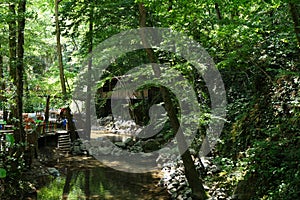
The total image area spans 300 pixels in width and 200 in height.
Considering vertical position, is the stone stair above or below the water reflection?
above

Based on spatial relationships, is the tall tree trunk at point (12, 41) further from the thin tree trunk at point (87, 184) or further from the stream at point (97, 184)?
the thin tree trunk at point (87, 184)

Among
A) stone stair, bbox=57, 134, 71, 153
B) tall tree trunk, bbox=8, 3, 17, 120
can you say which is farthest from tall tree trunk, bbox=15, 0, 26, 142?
stone stair, bbox=57, 134, 71, 153


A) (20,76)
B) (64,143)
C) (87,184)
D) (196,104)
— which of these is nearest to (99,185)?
(87,184)

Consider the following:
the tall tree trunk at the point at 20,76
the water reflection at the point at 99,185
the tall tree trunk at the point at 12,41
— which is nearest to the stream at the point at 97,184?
the water reflection at the point at 99,185

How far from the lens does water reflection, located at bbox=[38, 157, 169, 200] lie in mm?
7676

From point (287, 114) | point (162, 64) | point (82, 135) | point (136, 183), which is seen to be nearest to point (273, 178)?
point (287, 114)

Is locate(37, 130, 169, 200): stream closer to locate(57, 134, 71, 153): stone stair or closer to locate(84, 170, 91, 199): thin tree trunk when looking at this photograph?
locate(84, 170, 91, 199): thin tree trunk

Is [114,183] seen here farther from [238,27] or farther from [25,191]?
[238,27]

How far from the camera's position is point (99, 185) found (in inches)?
340

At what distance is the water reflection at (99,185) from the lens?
7676mm

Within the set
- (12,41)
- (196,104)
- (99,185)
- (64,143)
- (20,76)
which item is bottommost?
(99,185)

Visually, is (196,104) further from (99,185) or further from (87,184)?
(87,184)

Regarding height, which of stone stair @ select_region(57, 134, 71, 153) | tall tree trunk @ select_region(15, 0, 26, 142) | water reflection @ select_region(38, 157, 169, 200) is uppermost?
tall tree trunk @ select_region(15, 0, 26, 142)

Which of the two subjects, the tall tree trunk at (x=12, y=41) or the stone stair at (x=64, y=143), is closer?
the tall tree trunk at (x=12, y=41)
